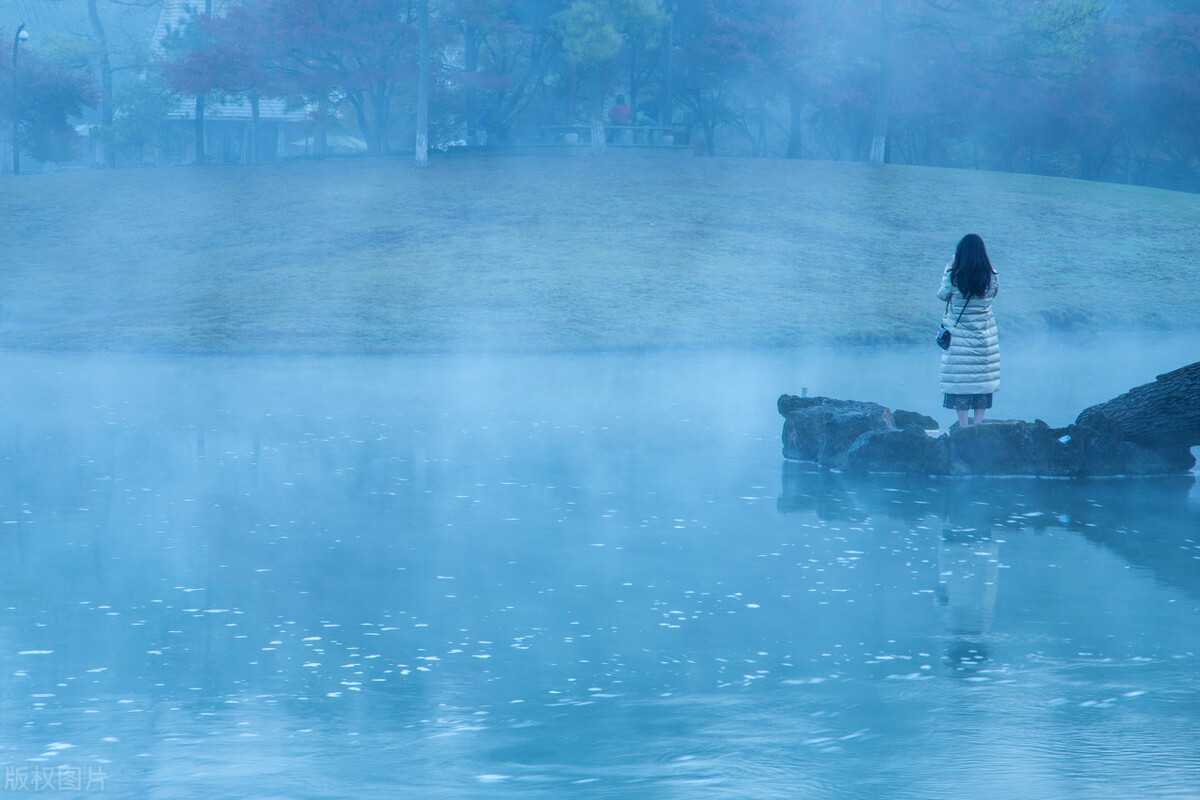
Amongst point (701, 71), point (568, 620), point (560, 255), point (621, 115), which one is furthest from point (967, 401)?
point (701, 71)

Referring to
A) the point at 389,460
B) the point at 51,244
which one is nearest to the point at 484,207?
the point at 51,244

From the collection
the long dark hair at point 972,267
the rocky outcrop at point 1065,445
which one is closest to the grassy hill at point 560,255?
the long dark hair at point 972,267

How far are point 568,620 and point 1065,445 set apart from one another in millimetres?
4887

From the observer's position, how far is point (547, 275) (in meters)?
23.7

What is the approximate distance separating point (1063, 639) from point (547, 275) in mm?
18492

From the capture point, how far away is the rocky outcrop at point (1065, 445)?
934cm

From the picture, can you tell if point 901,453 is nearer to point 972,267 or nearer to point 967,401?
point 967,401

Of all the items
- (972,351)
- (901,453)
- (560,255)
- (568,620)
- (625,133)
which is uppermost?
(625,133)

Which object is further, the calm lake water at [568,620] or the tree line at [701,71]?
the tree line at [701,71]

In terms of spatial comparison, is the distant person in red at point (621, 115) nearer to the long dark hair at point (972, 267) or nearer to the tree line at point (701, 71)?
the tree line at point (701, 71)

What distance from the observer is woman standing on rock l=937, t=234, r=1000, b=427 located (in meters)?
9.89

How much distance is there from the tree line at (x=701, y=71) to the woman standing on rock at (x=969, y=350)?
30.7 meters

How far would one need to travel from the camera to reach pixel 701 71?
46.8 metres

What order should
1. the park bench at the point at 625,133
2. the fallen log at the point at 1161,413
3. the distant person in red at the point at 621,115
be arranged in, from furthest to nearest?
the distant person in red at the point at 621,115, the park bench at the point at 625,133, the fallen log at the point at 1161,413
